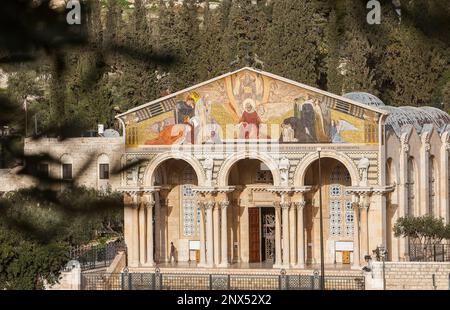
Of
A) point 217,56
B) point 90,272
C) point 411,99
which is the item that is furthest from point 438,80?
point 90,272

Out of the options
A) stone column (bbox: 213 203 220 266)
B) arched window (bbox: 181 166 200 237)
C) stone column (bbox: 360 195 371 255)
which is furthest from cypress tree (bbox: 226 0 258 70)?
stone column (bbox: 360 195 371 255)

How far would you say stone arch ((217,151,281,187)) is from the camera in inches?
2153

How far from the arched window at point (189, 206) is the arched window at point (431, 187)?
9.70 metres

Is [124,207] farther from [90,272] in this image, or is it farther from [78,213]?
[90,272]

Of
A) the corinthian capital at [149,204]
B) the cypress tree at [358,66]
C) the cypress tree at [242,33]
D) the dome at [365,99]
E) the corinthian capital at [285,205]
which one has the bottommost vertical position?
the corinthian capital at [285,205]

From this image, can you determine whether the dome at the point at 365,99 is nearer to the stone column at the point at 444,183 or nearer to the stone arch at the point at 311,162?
the stone column at the point at 444,183

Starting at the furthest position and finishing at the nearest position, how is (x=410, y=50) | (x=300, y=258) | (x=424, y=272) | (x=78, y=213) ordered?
(x=410, y=50) → (x=300, y=258) → (x=424, y=272) → (x=78, y=213)

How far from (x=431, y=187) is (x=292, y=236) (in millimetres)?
8652

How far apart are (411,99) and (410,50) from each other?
326 cm

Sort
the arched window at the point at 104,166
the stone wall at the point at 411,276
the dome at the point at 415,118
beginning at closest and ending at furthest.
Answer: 1. the arched window at the point at 104,166
2. the stone wall at the point at 411,276
3. the dome at the point at 415,118

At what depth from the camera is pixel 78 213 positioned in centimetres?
1090

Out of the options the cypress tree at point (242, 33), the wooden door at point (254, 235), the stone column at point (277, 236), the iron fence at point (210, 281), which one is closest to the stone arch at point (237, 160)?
the stone column at point (277, 236)

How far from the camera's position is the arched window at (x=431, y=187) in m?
59.9

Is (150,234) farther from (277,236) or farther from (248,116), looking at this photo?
(248,116)
